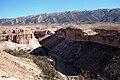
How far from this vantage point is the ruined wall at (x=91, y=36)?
1917 inches

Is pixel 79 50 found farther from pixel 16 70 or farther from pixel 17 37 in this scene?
pixel 16 70

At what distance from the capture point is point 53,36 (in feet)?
264

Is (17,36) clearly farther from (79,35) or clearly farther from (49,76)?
(49,76)

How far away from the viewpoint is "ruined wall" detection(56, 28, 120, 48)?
160 ft

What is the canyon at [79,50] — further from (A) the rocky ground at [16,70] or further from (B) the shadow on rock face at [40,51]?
(A) the rocky ground at [16,70]

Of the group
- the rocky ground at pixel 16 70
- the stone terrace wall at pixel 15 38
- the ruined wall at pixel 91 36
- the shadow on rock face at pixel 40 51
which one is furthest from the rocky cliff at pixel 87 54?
the stone terrace wall at pixel 15 38

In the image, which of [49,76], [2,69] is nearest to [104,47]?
[49,76]

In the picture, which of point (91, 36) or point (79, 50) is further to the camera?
point (79, 50)

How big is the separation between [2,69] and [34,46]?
137 feet

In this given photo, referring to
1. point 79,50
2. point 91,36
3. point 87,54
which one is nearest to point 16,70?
point 87,54

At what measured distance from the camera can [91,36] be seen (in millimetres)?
57188

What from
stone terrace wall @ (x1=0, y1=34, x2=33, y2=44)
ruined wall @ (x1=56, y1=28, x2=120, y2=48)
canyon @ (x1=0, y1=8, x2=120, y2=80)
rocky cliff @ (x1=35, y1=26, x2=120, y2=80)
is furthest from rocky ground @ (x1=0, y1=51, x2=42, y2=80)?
stone terrace wall @ (x1=0, y1=34, x2=33, y2=44)

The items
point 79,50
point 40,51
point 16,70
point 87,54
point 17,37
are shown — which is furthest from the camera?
point 40,51

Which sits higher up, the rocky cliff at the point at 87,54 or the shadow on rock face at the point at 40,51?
the rocky cliff at the point at 87,54
